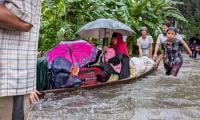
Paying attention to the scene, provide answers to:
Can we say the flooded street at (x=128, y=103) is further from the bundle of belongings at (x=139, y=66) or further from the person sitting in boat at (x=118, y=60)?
the bundle of belongings at (x=139, y=66)

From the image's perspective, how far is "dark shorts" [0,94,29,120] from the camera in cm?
198

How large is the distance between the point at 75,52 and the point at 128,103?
75.9 inches

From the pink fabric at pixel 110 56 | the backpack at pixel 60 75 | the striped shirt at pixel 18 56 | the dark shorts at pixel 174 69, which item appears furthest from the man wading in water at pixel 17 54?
the dark shorts at pixel 174 69

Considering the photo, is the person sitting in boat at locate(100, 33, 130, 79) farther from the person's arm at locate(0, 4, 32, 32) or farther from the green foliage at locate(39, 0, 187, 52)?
the person's arm at locate(0, 4, 32, 32)

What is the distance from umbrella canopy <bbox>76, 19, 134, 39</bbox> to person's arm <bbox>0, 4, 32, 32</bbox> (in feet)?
29.1

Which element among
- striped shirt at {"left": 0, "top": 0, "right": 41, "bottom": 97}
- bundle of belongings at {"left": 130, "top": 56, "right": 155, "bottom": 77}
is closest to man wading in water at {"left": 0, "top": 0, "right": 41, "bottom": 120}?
striped shirt at {"left": 0, "top": 0, "right": 41, "bottom": 97}

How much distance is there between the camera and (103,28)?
1117cm

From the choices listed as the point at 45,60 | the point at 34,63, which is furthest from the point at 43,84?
the point at 34,63

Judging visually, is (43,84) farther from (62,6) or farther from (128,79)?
(62,6)

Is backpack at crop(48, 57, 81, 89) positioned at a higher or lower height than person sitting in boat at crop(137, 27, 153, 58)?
lower

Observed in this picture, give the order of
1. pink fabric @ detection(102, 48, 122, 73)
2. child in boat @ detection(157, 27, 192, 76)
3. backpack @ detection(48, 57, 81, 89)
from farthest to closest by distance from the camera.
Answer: child in boat @ detection(157, 27, 192, 76) → pink fabric @ detection(102, 48, 122, 73) → backpack @ detection(48, 57, 81, 89)

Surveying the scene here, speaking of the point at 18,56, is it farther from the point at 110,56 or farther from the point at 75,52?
the point at 110,56

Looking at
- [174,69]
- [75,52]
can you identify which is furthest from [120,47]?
[75,52]

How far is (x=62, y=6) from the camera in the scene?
14.1 m
